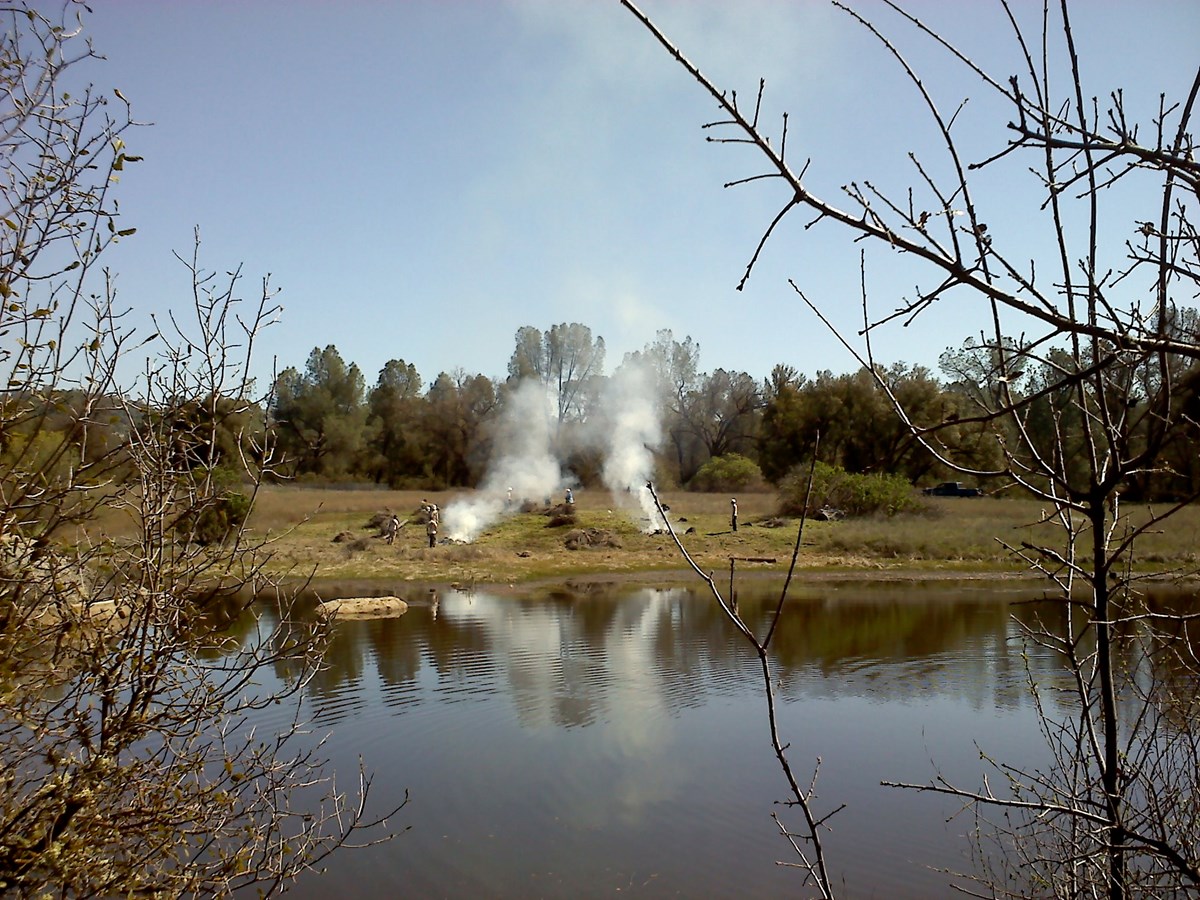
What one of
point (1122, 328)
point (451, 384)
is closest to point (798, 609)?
point (1122, 328)

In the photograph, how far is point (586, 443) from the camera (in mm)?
54719

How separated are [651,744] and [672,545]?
23042 millimetres

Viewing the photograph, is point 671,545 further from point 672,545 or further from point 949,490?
point 949,490

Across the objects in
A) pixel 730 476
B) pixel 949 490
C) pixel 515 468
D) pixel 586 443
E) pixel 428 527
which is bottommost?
pixel 428 527

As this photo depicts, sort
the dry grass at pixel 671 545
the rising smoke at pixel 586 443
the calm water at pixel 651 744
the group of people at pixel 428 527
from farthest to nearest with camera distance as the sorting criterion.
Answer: the rising smoke at pixel 586 443 < the group of people at pixel 428 527 < the dry grass at pixel 671 545 < the calm water at pixel 651 744

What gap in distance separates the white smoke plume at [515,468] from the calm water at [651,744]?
19.4 metres

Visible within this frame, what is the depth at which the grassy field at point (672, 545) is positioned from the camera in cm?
3105

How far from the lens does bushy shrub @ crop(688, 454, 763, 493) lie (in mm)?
54469

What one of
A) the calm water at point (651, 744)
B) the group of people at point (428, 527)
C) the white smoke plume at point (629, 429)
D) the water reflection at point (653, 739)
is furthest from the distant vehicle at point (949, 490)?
the calm water at point (651, 744)

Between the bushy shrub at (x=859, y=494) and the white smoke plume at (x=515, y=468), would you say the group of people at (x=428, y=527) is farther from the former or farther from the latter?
the bushy shrub at (x=859, y=494)

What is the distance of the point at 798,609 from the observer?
24266 millimetres

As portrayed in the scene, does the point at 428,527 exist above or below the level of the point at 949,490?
below

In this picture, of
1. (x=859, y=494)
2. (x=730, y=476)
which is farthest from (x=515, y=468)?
(x=859, y=494)

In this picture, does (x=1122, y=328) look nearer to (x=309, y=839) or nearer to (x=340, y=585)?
(x=309, y=839)
